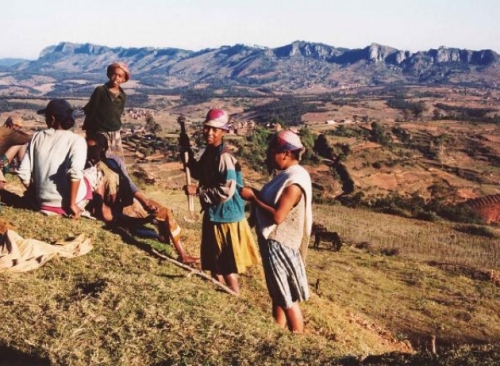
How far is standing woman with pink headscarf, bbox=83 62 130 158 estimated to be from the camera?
6434 mm

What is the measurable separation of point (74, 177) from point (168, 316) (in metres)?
2.23

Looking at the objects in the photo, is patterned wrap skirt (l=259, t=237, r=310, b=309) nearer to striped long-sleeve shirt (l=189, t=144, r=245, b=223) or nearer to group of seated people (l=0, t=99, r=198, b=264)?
striped long-sleeve shirt (l=189, t=144, r=245, b=223)

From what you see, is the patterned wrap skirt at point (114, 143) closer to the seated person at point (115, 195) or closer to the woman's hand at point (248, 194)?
the seated person at point (115, 195)

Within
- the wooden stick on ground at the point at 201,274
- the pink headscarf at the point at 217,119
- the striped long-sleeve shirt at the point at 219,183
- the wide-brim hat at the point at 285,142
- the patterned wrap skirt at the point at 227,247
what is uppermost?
the pink headscarf at the point at 217,119

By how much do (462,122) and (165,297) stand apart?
120584mm

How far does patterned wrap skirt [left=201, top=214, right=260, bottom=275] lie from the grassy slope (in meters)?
0.26

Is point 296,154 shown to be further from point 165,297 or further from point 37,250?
point 37,250

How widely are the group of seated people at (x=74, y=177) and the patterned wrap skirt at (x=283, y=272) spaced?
200cm

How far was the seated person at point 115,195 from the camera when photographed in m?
6.09

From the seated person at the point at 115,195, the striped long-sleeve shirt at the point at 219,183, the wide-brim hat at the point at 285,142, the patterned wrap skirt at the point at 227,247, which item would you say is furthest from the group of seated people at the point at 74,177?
the wide-brim hat at the point at 285,142

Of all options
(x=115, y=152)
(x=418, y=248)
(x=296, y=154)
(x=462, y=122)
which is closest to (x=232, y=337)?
(x=296, y=154)

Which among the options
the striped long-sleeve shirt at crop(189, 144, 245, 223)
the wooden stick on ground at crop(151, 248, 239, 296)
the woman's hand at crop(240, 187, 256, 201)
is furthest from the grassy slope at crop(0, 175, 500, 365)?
the woman's hand at crop(240, 187, 256, 201)

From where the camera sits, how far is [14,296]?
13.9 feet

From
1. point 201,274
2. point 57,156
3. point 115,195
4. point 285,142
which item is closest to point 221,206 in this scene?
point 201,274
